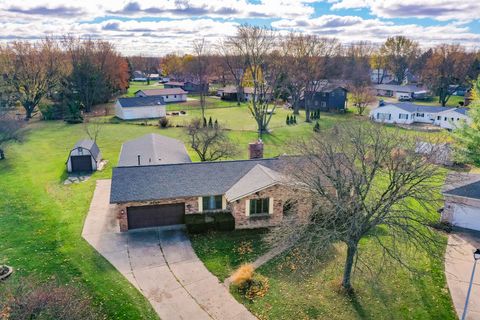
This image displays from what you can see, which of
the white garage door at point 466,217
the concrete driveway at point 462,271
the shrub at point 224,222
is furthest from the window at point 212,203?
the white garage door at point 466,217

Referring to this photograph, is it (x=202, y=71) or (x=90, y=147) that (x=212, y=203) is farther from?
(x=202, y=71)

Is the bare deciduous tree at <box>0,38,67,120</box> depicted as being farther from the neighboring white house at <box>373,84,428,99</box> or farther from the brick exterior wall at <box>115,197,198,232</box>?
the neighboring white house at <box>373,84,428,99</box>

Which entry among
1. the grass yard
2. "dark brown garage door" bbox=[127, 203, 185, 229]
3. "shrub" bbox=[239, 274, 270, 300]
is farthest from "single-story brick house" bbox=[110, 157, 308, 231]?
"shrub" bbox=[239, 274, 270, 300]

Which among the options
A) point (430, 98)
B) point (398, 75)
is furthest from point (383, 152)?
point (398, 75)

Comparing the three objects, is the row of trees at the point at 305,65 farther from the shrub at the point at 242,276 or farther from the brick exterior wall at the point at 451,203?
the shrub at the point at 242,276

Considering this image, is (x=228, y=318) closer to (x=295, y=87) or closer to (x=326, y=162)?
(x=326, y=162)
